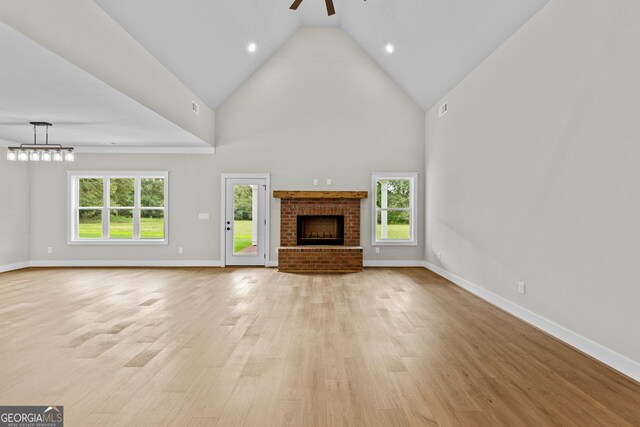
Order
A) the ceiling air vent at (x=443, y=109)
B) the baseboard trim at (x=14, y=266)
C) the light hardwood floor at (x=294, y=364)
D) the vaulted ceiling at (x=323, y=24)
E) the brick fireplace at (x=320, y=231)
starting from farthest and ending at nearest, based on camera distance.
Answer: the brick fireplace at (x=320, y=231)
the baseboard trim at (x=14, y=266)
the ceiling air vent at (x=443, y=109)
the vaulted ceiling at (x=323, y=24)
the light hardwood floor at (x=294, y=364)

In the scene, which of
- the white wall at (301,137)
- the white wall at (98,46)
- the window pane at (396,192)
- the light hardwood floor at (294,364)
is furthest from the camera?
the window pane at (396,192)

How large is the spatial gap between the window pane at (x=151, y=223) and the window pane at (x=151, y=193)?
156mm

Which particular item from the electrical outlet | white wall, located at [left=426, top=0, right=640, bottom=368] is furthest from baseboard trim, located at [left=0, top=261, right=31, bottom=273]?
the electrical outlet

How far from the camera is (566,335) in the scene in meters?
3.38

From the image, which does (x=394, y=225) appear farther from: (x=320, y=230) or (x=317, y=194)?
(x=317, y=194)

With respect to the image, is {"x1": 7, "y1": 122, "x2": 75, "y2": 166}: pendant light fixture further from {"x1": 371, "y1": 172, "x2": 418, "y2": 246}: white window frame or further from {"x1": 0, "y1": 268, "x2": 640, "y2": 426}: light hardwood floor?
{"x1": 371, "y1": 172, "x2": 418, "y2": 246}: white window frame

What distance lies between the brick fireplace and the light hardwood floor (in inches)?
85.2

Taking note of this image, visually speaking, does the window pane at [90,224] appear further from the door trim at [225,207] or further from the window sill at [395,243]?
the window sill at [395,243]

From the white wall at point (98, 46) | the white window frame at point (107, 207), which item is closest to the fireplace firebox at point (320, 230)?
the white window frame at point (107, 207)

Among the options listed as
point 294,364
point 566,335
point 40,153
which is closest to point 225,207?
point 40,153

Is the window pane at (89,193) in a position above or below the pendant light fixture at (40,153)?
below

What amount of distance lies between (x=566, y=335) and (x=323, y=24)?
723 cm

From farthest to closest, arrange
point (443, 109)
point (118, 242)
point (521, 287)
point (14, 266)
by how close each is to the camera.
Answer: point (118, 242)
point (14, 266)
point (443, 109)
point (521, 287)

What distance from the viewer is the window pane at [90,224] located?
25.3 ft
